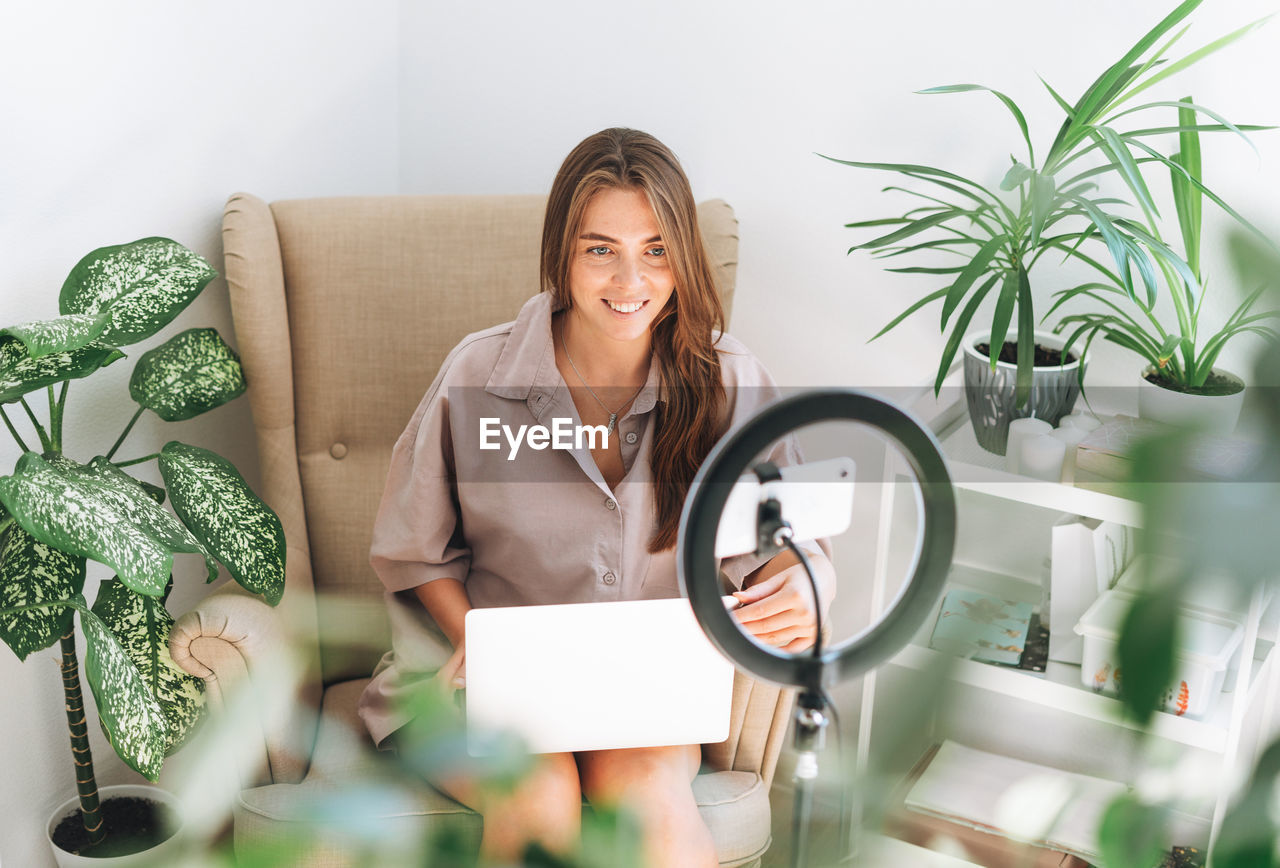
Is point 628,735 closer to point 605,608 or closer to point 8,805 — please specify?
point 605,608

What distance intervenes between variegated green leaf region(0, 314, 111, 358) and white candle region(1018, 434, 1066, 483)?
44.1 inches

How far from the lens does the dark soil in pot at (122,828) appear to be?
57.3 inches

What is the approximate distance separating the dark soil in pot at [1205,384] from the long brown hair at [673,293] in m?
0.56

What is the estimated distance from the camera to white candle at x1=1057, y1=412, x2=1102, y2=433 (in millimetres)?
1383

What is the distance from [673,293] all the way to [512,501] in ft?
1.10

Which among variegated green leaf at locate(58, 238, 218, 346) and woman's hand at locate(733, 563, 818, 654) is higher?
variegated green leaf at locate(58, 238, 218, 346)

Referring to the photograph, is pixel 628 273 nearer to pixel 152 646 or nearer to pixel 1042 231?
pixel 1042 231

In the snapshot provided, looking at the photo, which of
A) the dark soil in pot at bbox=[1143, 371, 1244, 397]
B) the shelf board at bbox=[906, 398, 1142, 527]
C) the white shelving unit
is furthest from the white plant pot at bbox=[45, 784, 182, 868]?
the dark soil in pot at bbox=[1143, 371, 1244, 397]

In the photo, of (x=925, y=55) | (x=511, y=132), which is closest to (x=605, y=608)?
(x=925, y=55)

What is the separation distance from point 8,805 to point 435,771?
1.53 meters

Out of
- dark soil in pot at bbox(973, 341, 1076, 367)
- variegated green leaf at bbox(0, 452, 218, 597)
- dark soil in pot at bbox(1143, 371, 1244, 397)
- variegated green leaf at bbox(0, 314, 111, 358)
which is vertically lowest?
variegated green leaf at bbox(0, 452, 218, 597)

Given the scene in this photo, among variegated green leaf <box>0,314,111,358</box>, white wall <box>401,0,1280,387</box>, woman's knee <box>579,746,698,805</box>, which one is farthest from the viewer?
white wall <box>401,0,1280,387</box>

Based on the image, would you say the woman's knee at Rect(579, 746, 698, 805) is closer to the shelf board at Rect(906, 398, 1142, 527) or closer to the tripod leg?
the shelf board at Rect(906, 398, 1142, 527)

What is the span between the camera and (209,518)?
130cm
